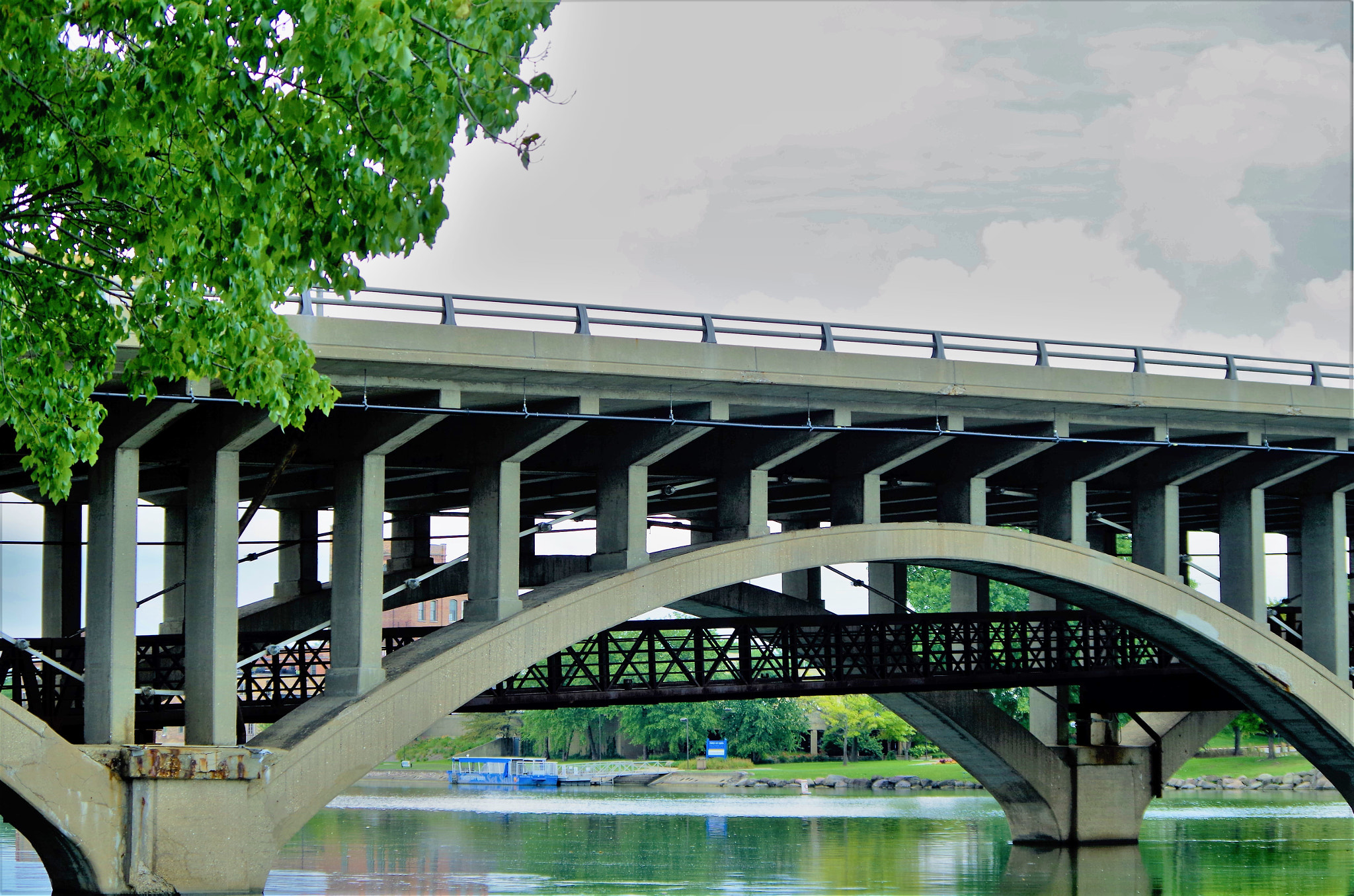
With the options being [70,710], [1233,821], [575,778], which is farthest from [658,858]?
[575,778]

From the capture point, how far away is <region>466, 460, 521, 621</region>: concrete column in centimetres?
2416

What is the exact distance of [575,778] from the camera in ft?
303

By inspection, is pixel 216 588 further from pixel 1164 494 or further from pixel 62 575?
pixel 1164 494

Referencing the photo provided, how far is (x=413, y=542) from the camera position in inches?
1428

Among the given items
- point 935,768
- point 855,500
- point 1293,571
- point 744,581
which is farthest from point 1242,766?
point 744,581

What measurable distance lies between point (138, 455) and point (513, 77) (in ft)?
35.5

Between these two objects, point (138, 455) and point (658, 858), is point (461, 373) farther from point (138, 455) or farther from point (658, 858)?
point (658, 858)

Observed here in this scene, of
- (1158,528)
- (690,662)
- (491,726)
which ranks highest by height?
(1158,528)

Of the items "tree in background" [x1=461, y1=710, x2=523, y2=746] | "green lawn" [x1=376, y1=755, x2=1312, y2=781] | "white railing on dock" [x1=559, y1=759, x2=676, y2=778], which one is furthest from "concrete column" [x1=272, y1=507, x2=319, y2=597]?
"tree in background" [x1=461, y1=710, x2=523, y2=746]

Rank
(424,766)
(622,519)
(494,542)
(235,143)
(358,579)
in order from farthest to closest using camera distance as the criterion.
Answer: (424,766), (622,519), (494,542), (358,579), (235,143)

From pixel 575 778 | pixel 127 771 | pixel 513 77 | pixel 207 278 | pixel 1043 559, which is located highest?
pixel 513 77

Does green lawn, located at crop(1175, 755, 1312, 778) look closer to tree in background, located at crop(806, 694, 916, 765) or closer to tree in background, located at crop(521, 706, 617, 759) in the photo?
tree in background, located at crop(806, 694, 916, 765)

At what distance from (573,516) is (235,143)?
1335 cm

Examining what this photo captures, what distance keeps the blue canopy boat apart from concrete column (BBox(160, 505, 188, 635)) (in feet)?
193
